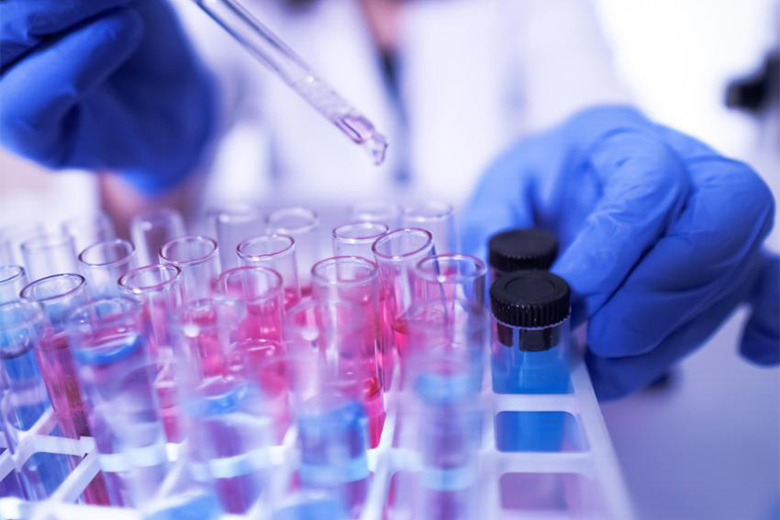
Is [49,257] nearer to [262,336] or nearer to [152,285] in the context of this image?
[152,285]

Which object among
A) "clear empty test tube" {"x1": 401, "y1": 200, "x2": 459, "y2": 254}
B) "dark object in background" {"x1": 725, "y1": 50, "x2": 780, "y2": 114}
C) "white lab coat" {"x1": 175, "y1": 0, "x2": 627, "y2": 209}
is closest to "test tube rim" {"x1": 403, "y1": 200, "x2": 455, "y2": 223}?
"clear empty test tube" {"x1": 401, "y1": 200, "x2": 459, "y2": 254}

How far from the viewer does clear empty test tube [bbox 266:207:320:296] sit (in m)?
0.80

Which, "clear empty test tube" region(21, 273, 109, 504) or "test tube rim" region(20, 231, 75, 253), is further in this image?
"test tube rim" region(20, 231, 75, 253)

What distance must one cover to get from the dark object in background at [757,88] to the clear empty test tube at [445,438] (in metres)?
1.50

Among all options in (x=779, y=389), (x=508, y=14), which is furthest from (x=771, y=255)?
(x=508, y=14)

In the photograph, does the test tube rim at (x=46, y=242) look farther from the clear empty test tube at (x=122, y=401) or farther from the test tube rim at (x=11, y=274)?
the clear empty test tube at (x=122, y=401)

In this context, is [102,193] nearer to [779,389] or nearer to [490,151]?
[490,151]

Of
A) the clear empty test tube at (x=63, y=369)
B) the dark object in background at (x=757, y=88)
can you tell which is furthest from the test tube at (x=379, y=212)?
the dark object in background at (x=757, y=88)

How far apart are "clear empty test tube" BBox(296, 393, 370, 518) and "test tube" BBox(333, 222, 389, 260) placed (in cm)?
22

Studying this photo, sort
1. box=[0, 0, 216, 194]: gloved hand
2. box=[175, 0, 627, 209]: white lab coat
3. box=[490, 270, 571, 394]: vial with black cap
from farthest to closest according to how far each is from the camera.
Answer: box=[175, 0, 627, 209]: white lab coat → box=[0, 0, 216, 194]: gloved hand → box=[490, 270, 571, 394]: vial with black cap

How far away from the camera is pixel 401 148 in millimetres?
1901

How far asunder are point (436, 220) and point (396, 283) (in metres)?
0.13

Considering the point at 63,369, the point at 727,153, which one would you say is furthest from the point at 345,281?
the point at 727,153

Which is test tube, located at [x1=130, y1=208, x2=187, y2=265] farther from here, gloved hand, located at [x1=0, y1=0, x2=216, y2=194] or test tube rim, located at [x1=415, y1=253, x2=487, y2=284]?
test tube rim, located at [x1=415, y1=253, x2=487, y2=284]
